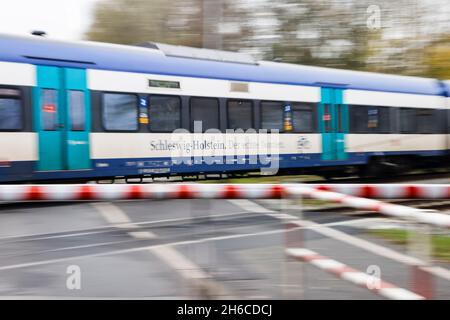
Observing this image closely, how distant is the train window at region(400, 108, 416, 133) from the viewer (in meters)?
17.0

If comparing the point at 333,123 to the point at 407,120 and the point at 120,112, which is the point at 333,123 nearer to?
the point at 407,120

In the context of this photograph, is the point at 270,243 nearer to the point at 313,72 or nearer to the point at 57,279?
the point at 57,279

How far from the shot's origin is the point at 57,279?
13.4ft

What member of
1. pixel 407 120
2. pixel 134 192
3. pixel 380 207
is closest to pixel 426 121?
pixel 407 120

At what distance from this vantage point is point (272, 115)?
13.8 meters

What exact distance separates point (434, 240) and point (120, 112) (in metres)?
9.20

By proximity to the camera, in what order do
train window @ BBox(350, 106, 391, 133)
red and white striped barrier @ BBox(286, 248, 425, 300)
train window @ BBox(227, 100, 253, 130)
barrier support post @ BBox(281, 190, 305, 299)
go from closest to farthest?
red and white striped barrier @ BBox(286, 248, 425, 300) < barrier support post @ BBox(281, 190, 305, 299) < train window @ BBox(227, 100, 253, 130) < train window @ BBox(350, 106, 391, 133)

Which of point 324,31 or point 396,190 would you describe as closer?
point 396,190

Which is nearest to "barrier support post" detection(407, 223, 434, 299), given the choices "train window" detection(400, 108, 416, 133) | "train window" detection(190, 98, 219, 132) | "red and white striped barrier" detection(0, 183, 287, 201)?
"red and white striped barrier" detection(0, 183, 287, 201)

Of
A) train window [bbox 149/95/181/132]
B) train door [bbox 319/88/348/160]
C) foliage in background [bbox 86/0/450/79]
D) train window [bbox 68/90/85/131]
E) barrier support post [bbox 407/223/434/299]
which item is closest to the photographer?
barrier support post [bbox 407/223/434/299]

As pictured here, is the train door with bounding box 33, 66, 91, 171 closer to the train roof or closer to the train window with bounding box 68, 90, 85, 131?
the train window with bounding box 68, 90, 85, 131

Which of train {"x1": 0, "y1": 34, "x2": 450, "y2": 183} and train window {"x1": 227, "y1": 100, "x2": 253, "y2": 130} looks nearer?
train {"x1": 0, "y1": 34, "x2": 450, "y2": 183}

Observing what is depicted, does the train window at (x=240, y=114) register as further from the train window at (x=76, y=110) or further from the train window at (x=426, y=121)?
the train window at (x=426, y=121)
